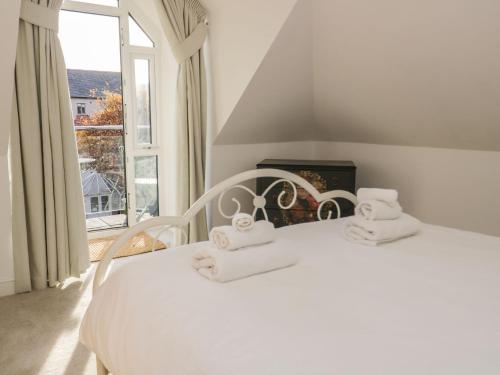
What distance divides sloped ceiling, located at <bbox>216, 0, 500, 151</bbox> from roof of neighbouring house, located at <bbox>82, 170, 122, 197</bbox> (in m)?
1.32

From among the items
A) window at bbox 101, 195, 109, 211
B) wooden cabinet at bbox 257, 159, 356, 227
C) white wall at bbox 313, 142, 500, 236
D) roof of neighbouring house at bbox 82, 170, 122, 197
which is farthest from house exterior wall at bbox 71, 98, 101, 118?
white wall at bbox 313, 142, 500, 236

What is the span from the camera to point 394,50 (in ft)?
9.34

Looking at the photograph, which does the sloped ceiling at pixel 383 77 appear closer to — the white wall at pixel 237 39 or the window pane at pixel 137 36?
the white wall at pixel 237 39

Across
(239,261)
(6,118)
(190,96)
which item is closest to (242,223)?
(239,261)

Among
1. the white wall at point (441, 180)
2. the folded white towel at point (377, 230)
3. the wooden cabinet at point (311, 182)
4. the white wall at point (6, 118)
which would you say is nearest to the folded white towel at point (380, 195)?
the folded white towel at point (377, 230)

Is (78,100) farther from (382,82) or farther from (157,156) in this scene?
(382,82)

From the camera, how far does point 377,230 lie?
1.95 m

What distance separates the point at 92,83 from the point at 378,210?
314cm

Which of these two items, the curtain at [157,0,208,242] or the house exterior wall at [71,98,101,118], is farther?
the house exterior wall at [71,98,101,118]

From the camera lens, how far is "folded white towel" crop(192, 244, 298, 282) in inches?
59.4

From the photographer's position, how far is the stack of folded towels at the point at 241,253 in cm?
152

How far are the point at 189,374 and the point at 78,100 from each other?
144 inches

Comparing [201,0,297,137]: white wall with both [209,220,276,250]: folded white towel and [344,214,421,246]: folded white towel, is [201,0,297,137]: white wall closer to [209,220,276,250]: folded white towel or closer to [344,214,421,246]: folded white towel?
[344,214,421,246]: folded white towel

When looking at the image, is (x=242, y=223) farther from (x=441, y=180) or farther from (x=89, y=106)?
(x=89, y=106)
